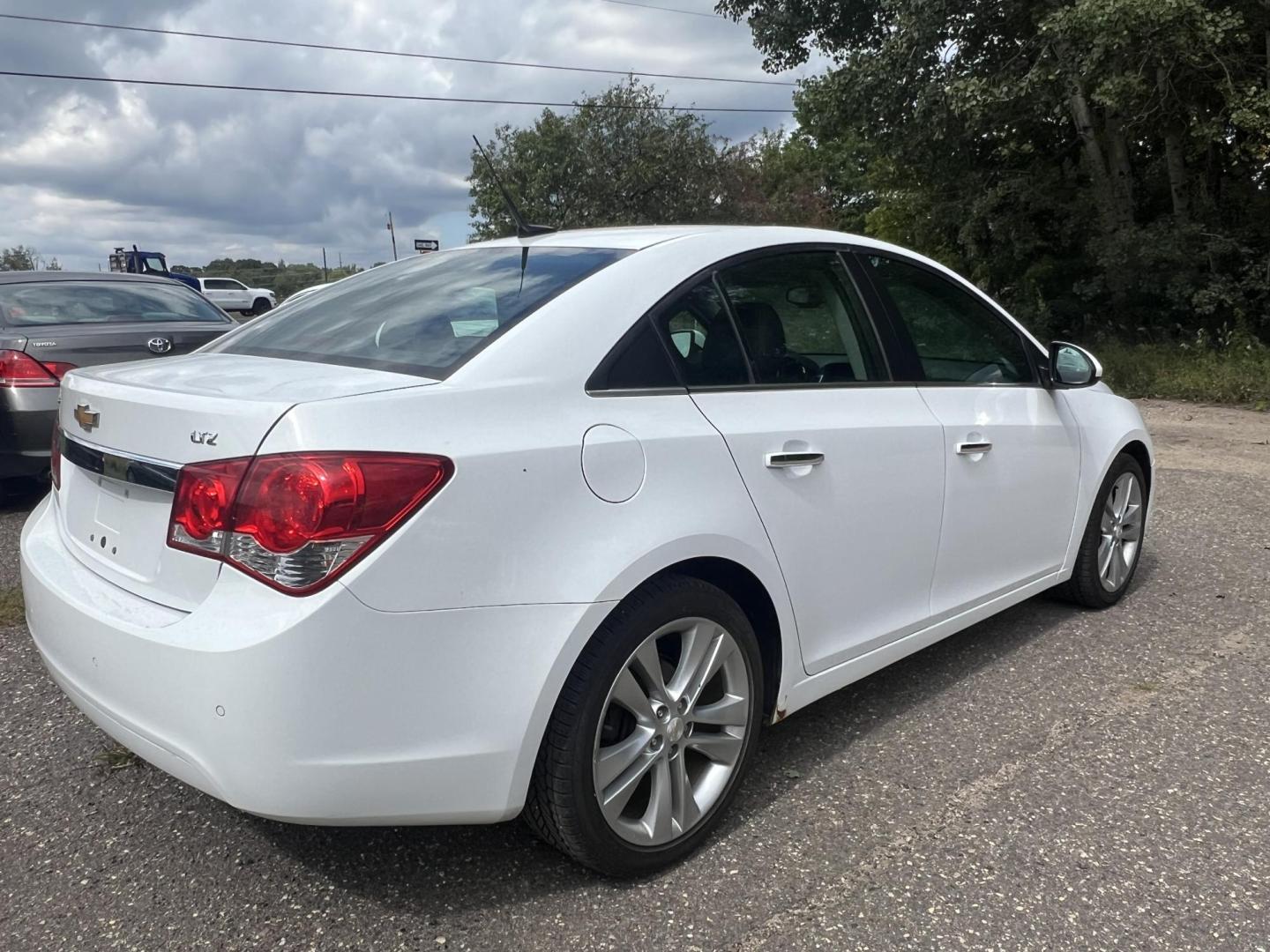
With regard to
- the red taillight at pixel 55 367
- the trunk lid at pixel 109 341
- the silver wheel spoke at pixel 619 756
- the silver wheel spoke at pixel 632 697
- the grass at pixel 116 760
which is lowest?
the grass at pixel 116 760

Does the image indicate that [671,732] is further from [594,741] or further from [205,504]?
[205,504]

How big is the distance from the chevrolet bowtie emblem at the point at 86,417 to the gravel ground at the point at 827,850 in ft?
Result: 3.55

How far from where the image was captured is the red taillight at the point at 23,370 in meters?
5.95

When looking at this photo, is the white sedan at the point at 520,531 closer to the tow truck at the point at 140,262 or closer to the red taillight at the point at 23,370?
the red taillight at the point at 23,370

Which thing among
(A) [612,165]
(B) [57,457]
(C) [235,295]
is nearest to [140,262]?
(C) [235,295]

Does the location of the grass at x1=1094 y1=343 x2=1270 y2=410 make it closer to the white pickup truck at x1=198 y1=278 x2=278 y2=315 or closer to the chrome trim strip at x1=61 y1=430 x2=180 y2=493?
the chrome trim strip at x1=61 y1=430 x2=180 y2=493

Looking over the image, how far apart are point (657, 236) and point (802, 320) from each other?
0.53 m

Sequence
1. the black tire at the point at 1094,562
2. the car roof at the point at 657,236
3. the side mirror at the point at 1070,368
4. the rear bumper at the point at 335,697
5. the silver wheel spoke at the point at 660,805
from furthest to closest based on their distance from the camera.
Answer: the black tire at the point at 1094,562
the side mirror at the point at 1070,368
the car roof at the point at 657,236
the silver wheel spoke at the point at 660,805
the rear bumper at the point at 335,697

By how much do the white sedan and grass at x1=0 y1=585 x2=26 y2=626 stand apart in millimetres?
1937

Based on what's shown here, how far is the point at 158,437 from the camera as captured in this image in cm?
216

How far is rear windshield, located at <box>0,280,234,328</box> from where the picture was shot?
21.2 ft

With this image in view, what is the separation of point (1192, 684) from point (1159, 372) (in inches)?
450

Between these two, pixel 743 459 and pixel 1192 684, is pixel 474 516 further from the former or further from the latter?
pixel 1192 684

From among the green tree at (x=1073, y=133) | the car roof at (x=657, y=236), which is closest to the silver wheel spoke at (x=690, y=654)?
the car roof at (x=657, y=236)
